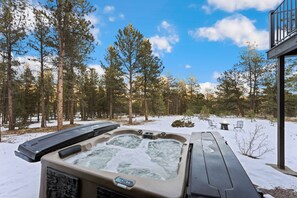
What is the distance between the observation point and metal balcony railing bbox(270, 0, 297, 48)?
2926 mm

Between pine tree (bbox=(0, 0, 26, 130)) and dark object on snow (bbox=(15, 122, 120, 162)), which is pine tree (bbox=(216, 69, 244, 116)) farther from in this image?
pine tree (bbox=(0, 0, 26, 130))

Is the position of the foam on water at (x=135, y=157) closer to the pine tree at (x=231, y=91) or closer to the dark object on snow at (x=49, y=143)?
the dark object on snow at (x=49, y=143)

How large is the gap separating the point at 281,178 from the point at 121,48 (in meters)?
10.2

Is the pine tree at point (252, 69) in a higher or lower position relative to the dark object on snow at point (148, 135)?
higher

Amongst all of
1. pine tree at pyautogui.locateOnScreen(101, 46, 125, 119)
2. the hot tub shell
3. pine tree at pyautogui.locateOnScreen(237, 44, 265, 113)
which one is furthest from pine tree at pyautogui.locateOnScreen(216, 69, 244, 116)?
the hot tub shell

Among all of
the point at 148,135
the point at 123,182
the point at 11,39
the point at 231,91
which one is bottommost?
the point at 148,135

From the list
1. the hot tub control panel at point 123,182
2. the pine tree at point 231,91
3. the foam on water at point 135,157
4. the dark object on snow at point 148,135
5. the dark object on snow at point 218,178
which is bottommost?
the foam on water at point 135,157

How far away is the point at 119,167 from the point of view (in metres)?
2.33

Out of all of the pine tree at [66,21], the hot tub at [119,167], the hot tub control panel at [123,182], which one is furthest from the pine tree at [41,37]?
the hot tub control panel at [123,182]

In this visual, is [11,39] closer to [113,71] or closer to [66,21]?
[66,21]

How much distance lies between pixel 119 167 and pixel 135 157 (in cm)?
48

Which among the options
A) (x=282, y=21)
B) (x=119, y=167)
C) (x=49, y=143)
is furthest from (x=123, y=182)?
(x=282, y=21)

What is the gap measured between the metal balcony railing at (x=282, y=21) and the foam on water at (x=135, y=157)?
10.6 feet

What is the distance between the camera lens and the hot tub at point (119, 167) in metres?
1.30
